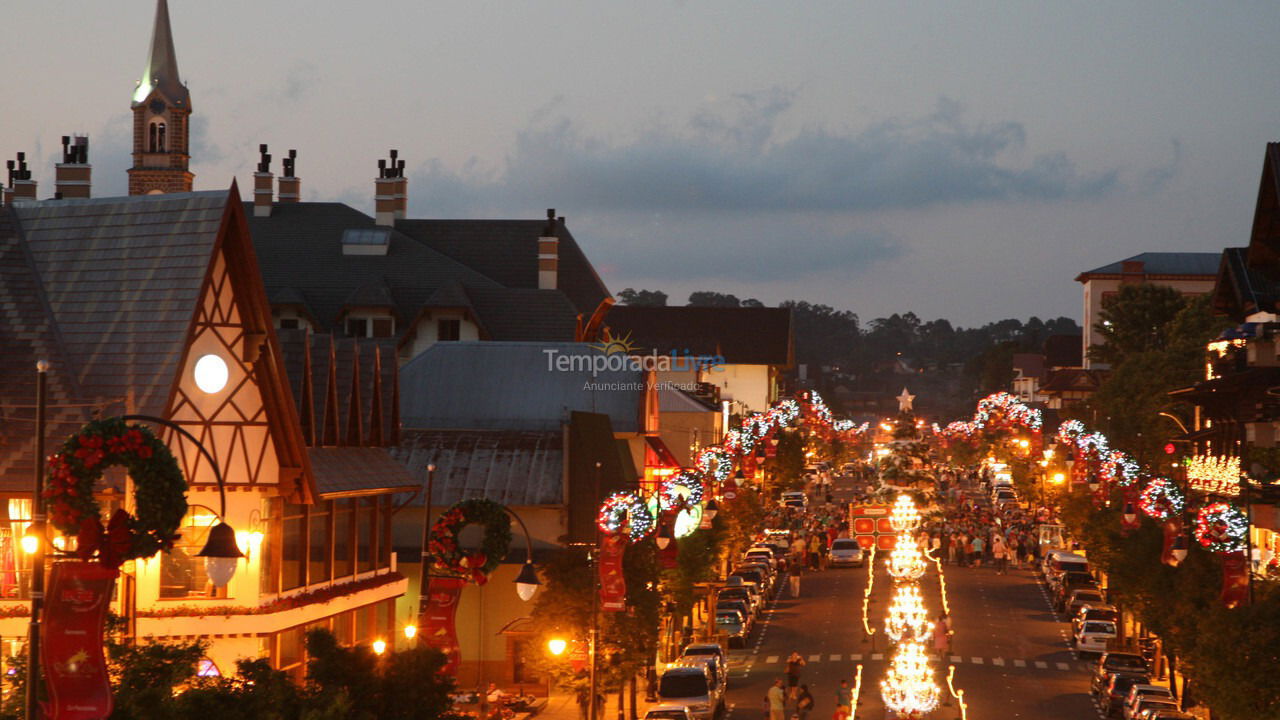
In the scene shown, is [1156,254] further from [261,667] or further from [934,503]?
[261,667]

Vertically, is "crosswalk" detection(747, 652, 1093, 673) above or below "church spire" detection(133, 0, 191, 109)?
below

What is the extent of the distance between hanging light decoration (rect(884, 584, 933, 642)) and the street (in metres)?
0.72

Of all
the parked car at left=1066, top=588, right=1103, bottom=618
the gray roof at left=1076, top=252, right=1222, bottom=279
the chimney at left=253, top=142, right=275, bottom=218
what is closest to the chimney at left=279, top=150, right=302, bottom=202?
the chimney at left=253, top=142, right=275, bottom=218

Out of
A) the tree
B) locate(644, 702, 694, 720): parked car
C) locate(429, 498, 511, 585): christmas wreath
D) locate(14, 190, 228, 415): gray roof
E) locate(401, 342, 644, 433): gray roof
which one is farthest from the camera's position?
the tree

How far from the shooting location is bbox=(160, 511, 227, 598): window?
35.2m

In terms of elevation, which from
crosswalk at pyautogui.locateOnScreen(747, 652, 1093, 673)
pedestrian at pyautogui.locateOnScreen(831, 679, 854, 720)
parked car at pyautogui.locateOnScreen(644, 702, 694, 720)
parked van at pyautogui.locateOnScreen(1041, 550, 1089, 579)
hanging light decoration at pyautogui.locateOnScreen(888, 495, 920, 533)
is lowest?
crosswalk at pyautogui.locateOnScreen(747, 652, 1093, 673)

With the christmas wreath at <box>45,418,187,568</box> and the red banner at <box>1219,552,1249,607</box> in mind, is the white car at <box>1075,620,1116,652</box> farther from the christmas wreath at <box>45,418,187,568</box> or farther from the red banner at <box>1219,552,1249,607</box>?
the christmas wreath at <box>45,418,187,568</box>

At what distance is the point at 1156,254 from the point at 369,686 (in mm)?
169658

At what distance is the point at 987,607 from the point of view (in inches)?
3017

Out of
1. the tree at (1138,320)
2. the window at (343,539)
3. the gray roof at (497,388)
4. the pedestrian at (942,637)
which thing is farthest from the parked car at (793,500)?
the window at (343,539)

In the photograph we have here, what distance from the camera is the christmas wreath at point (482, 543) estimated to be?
33.7 metres

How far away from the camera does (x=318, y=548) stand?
41406mm

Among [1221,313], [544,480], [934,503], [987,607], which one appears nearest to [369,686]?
[544,480]

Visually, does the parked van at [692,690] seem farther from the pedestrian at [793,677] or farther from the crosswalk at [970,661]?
the crosswalk at [970,661]
